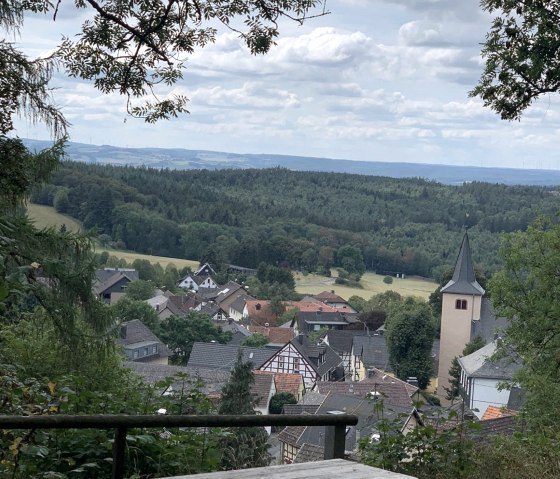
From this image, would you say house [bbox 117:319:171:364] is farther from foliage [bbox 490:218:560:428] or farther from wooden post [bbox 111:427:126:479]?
wooden post [bbox 111:427:126:479]

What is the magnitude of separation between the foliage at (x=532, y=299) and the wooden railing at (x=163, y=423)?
531 inches

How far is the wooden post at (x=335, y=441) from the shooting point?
3584 mm

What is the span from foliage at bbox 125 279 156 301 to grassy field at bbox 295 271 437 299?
69.4 feet

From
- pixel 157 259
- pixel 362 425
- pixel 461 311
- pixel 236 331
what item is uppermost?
pixel 362 425

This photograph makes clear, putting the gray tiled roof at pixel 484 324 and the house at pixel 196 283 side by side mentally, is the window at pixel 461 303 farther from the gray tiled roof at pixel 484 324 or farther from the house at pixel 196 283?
the house at pixel 196 283

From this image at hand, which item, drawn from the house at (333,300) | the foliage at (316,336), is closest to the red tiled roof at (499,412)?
the foliage at (316,336)

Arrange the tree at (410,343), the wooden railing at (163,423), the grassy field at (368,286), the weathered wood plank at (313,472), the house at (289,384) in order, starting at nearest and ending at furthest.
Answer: the wooden railing at (163,423), the weathered wood plank at (313,472), the house at (289,384), the tree at (410,343), the grassy field at (368,286)

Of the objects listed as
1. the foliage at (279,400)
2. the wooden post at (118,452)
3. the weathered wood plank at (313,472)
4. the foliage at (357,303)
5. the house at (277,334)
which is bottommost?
the foliage at (357,303)

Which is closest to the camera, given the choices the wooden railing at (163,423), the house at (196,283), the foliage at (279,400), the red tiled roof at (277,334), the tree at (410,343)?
the wooden railing at (163,423)

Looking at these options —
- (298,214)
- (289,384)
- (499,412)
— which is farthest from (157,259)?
(499,412)

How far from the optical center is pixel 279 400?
36.1 meters

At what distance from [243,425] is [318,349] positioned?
5479cm

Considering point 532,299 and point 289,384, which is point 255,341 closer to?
point 289,384

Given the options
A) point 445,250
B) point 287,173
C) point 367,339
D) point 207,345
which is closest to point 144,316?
point 207,345
